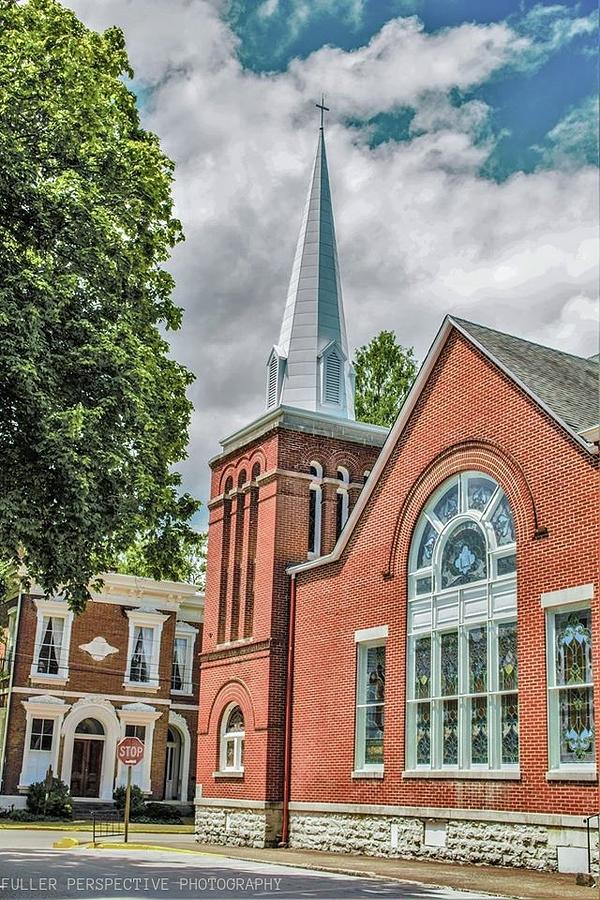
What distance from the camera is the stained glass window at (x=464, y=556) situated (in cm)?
1836

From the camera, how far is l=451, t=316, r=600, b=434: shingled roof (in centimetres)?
1739

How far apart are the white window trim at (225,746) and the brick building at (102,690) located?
1503 cm

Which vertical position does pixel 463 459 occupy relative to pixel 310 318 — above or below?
below

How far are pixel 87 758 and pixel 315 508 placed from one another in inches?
766

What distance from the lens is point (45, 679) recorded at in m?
38.6

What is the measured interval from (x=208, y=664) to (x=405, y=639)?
26.0 feet

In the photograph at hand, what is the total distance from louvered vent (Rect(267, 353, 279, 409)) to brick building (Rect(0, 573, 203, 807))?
14.1 metres

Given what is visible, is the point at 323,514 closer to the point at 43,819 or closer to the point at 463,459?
the point at 463,459

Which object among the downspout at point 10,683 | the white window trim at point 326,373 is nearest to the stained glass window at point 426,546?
the white window trim at point 326,373

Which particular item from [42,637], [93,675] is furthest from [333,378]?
[93,675]

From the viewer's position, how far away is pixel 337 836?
20.5m

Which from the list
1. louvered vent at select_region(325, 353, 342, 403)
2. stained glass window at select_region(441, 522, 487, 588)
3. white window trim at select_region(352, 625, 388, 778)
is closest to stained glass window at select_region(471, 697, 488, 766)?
stained glass window at select_region(441, 522, 487, 588)

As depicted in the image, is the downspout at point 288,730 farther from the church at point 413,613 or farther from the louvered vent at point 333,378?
the louvered vent at point 333,378

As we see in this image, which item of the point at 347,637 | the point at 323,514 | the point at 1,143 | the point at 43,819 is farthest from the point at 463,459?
the point at 43,819
